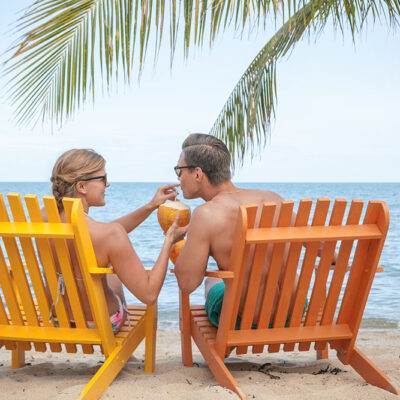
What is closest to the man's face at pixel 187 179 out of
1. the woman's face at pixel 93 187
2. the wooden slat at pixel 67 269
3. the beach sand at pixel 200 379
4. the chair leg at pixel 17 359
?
the woman's face at pixel 93 187

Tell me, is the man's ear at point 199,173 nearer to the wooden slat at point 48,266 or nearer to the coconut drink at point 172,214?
the coconut drink at point 172,214

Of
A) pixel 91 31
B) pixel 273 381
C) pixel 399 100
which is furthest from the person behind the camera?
pixel 399 100

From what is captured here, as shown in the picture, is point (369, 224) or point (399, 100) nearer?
point (369, 224)

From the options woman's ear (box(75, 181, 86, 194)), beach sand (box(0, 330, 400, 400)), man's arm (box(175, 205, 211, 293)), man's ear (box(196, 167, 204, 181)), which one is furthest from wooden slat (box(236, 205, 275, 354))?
woman's ear (box(75, 181, 86, 194))

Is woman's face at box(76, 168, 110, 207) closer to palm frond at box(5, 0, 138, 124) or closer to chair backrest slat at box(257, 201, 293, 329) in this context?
palm frond at box(5, 0, 138, 124)

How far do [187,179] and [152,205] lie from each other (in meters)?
0.39

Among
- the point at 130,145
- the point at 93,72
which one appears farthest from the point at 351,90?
the point at 93,72

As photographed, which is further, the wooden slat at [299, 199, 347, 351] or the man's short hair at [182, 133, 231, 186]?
the man's short hair at [182, 133, 231, 186]

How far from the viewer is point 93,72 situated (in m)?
3.41

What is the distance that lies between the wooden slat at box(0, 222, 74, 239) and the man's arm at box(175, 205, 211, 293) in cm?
61

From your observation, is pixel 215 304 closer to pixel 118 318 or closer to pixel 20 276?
pixel 118 318

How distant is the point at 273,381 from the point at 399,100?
161ft

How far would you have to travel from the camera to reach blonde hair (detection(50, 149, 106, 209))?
268cm

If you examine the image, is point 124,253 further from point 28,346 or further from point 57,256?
point 28,346
